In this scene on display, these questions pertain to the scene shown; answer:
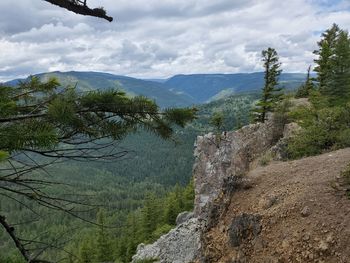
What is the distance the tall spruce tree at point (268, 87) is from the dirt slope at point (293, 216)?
2128cm

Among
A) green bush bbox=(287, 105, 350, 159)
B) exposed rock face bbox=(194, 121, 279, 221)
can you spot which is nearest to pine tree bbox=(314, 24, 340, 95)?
exposed rock face bbox=(194, 121, 279, 221)

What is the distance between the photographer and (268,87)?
36.4m

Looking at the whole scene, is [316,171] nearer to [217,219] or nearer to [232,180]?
[232,180]

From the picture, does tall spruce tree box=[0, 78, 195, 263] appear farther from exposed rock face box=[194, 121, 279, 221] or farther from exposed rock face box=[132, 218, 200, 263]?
exposed rock face box=[132, 218, 200, 263]

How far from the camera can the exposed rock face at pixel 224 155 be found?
942 inches

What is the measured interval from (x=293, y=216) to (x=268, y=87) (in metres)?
27.2

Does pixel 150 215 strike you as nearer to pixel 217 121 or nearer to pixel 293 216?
pixel 217 121

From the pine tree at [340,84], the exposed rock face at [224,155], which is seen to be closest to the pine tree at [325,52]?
the pine tree at [340,84]

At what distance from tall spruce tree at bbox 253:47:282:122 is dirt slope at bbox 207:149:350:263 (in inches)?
838

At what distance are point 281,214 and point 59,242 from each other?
29.4 ft

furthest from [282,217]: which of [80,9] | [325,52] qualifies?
[325,52]

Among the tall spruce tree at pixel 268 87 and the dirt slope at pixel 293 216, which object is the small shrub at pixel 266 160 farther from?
the tall spruce tree at pixel 268 87

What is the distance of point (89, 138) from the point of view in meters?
3.43

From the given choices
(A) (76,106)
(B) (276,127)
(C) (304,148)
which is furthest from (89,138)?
(B) (276,127)
